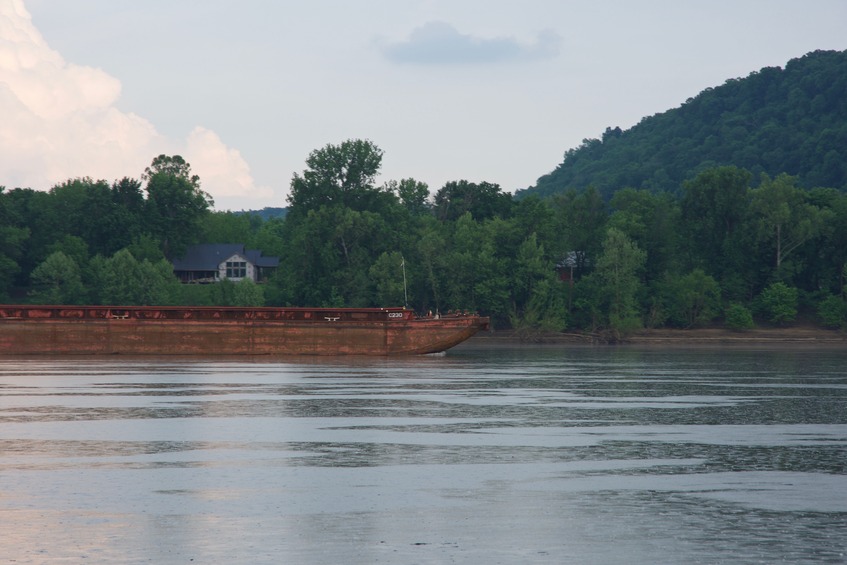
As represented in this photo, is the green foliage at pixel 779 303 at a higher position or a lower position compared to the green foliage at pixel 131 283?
lower

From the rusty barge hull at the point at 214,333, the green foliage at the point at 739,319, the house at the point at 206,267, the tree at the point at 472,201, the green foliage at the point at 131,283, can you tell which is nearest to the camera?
the rusty barge hull at the point at 214,333

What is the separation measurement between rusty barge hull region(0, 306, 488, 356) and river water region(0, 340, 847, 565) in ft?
123

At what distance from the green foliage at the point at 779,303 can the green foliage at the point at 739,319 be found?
12.4ft

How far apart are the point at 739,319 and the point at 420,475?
12928cm

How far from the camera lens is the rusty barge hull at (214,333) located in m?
94.6

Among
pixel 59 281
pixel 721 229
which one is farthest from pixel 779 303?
pixel 59 281

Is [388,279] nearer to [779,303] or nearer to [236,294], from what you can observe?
[236,294]

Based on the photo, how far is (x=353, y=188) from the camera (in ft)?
594

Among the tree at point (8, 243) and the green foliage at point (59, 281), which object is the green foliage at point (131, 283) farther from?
the tree at point (8, 243)

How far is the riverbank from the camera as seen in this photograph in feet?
477

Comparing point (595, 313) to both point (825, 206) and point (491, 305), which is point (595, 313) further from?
point (825, 206)

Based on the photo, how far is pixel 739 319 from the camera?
15012 cm

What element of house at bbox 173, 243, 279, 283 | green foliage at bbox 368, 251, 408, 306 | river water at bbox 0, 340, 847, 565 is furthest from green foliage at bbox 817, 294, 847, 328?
river water at bbox 0, 340, 847, 565

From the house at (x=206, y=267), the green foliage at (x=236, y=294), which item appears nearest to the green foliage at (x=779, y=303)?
the green foliage at (x=236, y=294)
